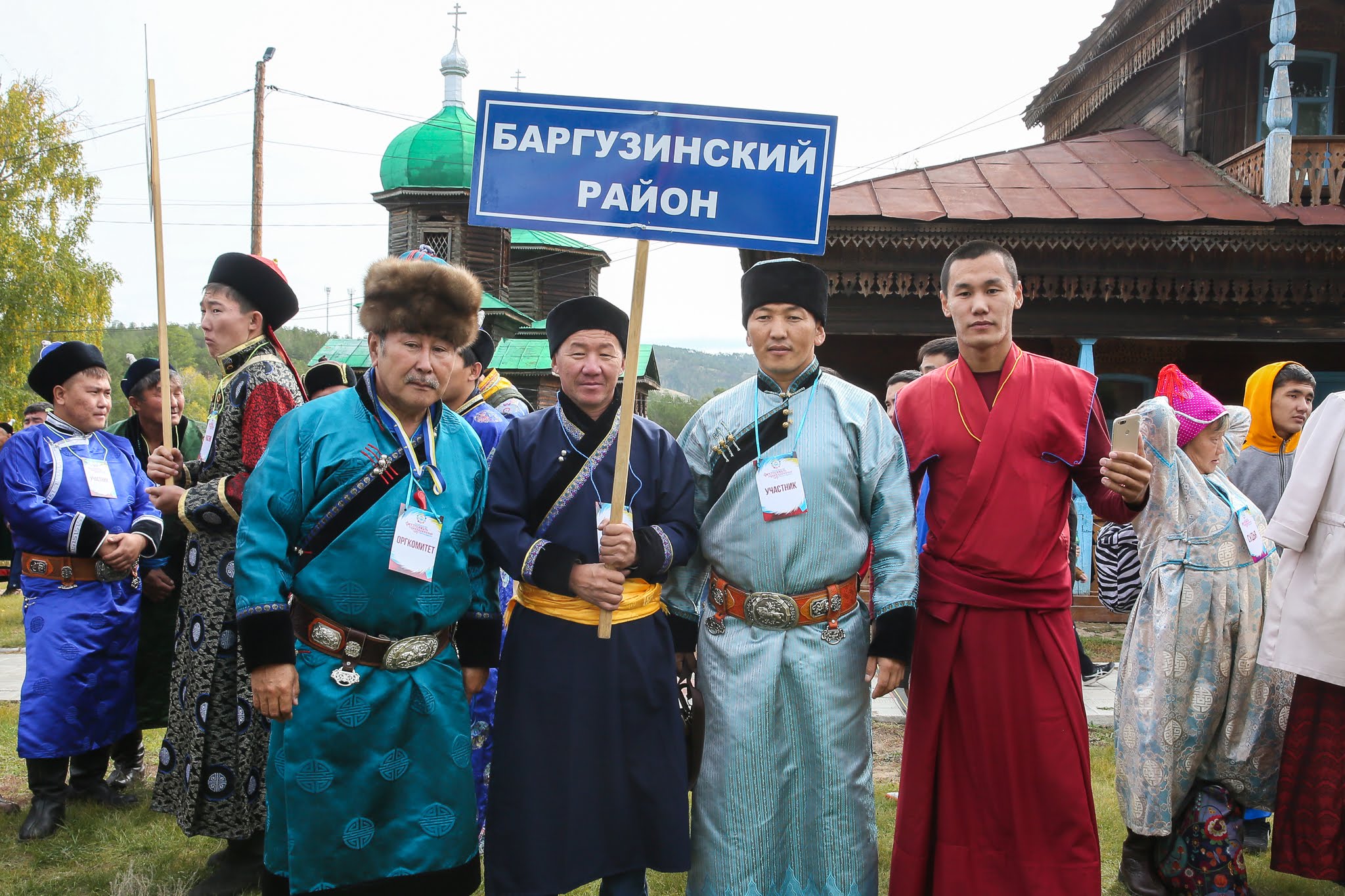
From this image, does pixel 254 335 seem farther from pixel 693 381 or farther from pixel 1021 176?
pixel 693 381

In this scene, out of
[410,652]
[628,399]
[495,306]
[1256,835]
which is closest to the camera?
[628,399]

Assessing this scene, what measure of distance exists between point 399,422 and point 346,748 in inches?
34.3

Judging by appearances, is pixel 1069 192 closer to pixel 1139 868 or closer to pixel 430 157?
pixel 1139 868

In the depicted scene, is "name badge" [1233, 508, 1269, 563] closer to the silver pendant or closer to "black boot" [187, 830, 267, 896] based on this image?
the silver pendant

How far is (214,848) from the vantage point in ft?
11.9

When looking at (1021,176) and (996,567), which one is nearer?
(996,567)

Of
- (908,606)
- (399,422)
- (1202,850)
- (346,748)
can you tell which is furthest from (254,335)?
(1202,850)

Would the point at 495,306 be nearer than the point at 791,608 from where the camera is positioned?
No

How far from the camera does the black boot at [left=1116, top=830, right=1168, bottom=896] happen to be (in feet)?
11.0

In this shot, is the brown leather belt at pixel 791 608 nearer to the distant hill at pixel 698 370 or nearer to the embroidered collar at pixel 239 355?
the embroidered collar at pixel 239 355

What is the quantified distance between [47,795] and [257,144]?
46.0ft

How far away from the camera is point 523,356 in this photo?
21688 millimetres

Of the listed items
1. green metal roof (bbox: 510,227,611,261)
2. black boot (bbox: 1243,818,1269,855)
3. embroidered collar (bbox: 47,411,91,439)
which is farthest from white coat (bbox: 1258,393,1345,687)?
green metal roof (bbox: 510,227,611,261)

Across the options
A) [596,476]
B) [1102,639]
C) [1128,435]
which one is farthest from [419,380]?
[1102,639]
